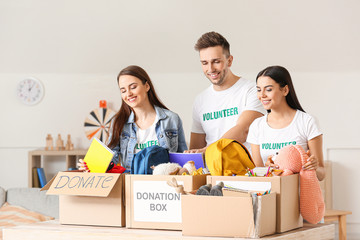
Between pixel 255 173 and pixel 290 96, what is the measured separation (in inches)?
25.3

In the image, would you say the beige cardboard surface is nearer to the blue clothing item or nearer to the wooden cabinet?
Answer: the blue clothing item

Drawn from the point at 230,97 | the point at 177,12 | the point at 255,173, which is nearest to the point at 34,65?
the point at 177,12

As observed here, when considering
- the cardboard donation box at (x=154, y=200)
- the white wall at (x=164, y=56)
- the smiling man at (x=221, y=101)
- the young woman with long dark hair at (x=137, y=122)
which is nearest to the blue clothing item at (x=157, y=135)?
the young woman with long dark hair at (x=137, y=122)

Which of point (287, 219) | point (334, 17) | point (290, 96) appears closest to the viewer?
point (287, 219)

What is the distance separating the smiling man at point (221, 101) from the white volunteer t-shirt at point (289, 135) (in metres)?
0.26

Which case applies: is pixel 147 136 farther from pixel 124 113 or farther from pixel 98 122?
pixel 98 122

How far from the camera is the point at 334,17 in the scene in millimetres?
4867

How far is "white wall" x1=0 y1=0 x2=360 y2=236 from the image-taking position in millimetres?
4914

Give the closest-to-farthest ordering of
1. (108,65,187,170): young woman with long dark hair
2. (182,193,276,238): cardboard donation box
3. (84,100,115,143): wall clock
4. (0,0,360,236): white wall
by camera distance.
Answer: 1. (182,193,276,238): cardboard donation box
2. (108,65,187,170): young woman with long dark hair
3. (0,0,360,236): white wall
4. (84,100,115,143): wall clock

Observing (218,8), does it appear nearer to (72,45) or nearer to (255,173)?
(72,45)

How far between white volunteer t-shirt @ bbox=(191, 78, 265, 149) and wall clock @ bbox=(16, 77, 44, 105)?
3254 mm

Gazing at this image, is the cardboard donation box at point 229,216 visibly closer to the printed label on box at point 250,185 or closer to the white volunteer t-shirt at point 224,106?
the printed label on box at point 250,185

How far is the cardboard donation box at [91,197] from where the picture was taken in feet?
5.78

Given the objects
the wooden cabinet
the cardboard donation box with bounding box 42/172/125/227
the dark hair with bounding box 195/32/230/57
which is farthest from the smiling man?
the wooden cabinet
